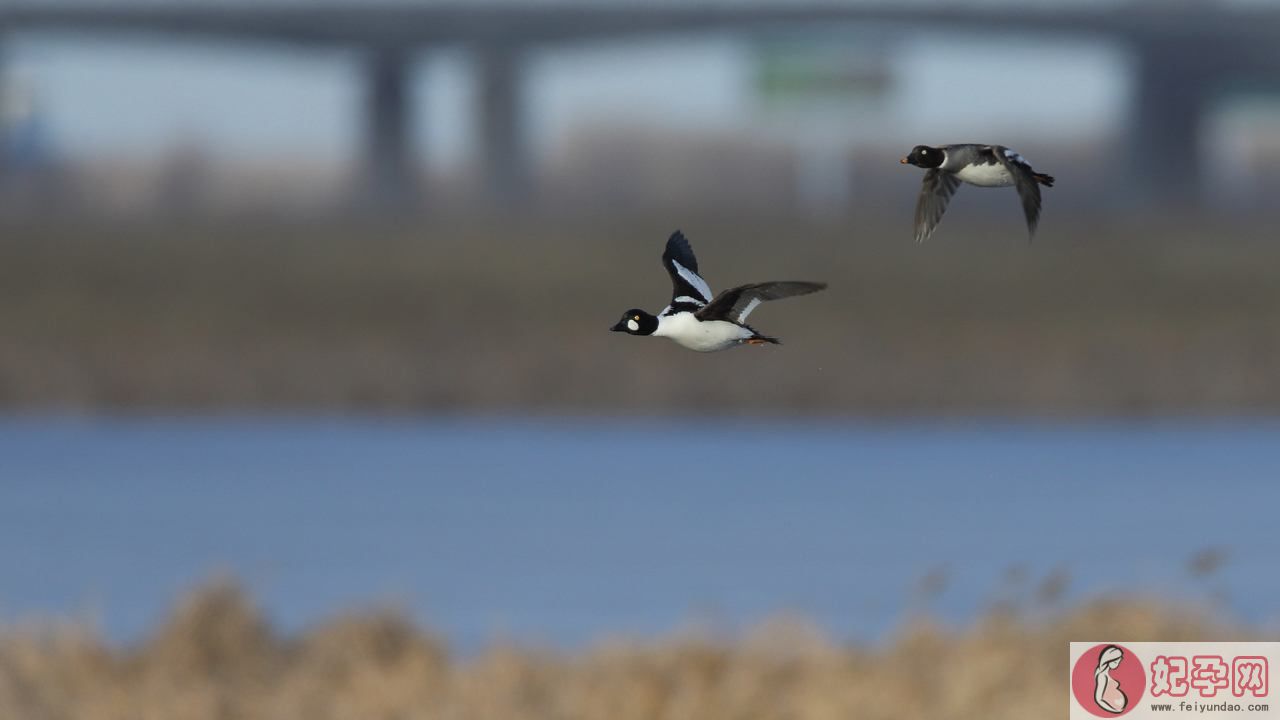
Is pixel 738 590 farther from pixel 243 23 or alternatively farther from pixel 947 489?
→ pixel 243 23

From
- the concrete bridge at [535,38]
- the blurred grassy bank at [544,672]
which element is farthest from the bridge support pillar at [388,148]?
the blurred grassy bank at [544,672]

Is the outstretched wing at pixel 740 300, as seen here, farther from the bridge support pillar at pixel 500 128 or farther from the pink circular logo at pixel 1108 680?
the bridge support pillar at pixel 500 128

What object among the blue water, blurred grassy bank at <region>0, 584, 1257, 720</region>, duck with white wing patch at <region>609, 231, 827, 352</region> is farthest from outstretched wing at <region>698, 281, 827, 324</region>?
the blue water

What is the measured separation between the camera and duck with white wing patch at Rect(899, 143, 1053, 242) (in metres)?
5.46

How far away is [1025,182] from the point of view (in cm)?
548

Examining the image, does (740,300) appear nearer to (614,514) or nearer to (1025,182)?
(1025,182)

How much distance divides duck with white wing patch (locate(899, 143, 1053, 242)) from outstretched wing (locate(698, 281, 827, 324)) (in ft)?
1.36

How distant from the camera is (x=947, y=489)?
2438 inches

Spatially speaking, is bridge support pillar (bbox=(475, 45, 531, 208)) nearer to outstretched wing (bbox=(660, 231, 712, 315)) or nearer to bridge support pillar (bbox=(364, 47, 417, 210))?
bridge support pillar (bbox=(364, 47, 417, 210))

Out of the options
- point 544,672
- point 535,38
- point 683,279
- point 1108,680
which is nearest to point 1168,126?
point 535,38

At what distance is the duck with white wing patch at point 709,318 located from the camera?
18.2 ft

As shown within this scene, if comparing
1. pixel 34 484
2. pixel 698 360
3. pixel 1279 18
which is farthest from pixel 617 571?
pixel 1279 18

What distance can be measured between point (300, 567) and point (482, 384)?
1161 centimetres

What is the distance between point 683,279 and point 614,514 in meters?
56.8
